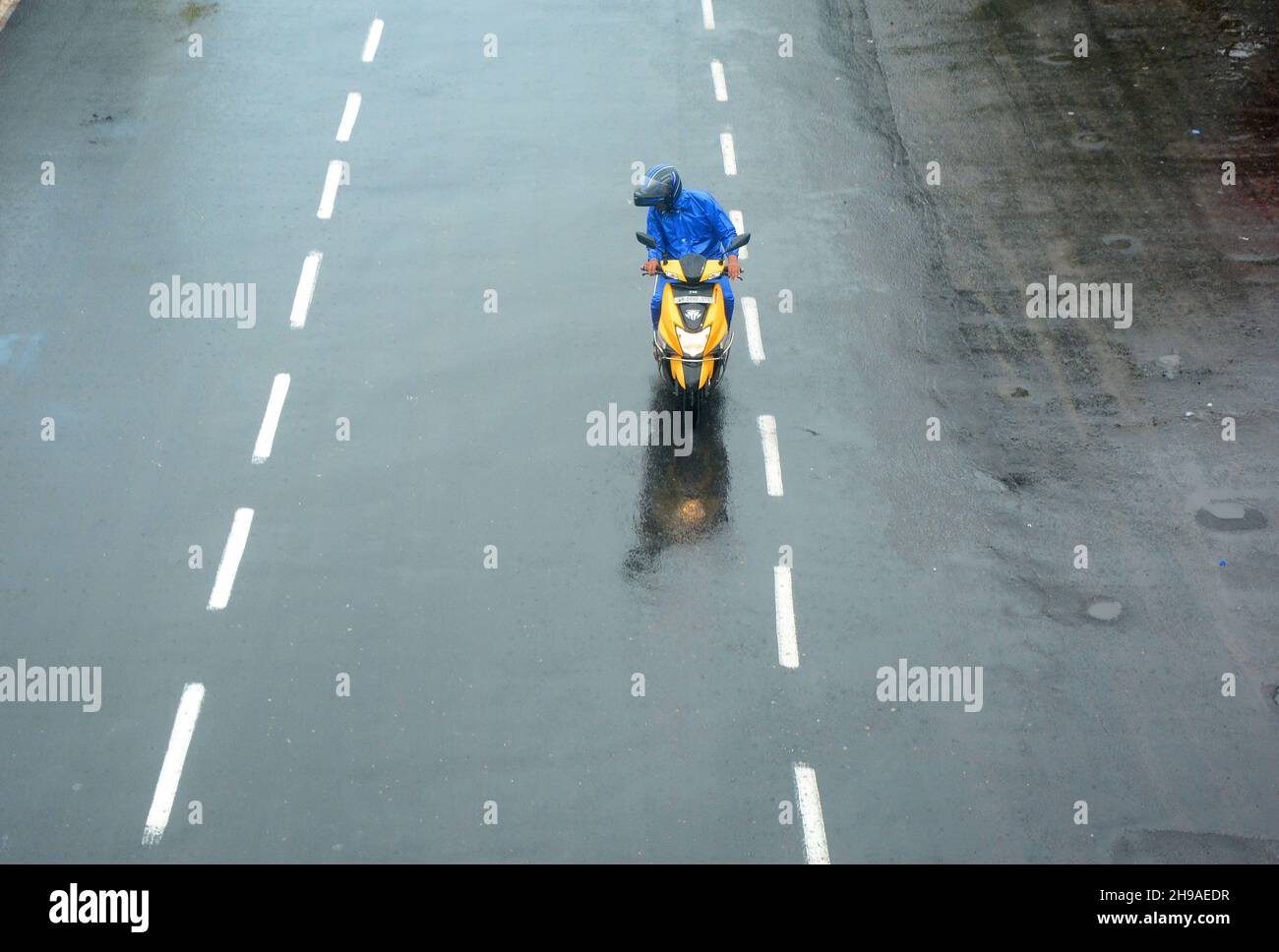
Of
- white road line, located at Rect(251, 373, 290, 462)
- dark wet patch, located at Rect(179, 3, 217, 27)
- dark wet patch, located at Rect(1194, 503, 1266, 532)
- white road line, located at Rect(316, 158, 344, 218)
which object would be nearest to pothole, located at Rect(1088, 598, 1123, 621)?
dark wet patch, located at Rect(1194, 503, 1266, 532)

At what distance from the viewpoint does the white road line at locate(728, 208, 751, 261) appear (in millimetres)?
15938

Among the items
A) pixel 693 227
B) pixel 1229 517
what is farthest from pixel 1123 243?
pixel 693 227

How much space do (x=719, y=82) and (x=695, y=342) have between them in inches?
270

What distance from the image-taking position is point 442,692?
36.4 feet

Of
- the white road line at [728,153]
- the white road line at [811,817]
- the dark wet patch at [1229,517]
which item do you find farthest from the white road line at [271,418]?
the dark wet patch at [1229,517]

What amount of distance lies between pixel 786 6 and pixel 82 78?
30.4ft

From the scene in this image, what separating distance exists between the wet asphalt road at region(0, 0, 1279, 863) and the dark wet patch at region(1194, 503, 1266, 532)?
0.05m

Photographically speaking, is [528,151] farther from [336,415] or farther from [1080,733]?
[1080,733]

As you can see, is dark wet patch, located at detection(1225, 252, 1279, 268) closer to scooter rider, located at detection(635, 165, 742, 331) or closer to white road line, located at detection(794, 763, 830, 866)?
scooter rider, located at detection(635, 165, 742, 331)

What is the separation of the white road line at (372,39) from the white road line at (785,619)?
10.6 m

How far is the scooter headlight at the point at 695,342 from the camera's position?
523 inches

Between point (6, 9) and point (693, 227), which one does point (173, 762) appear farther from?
point (6, 9)

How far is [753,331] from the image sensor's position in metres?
14.9
